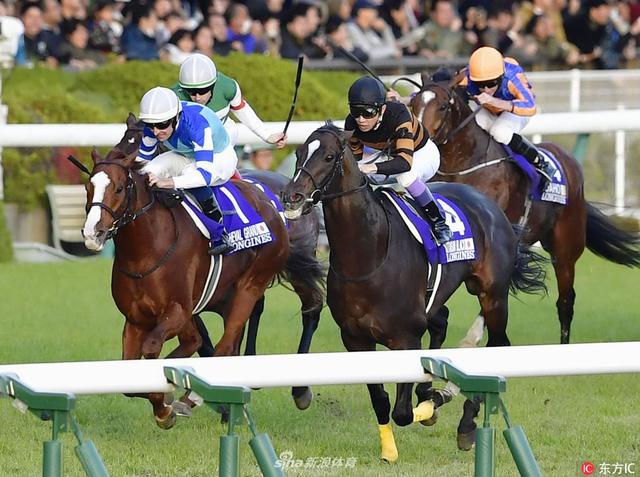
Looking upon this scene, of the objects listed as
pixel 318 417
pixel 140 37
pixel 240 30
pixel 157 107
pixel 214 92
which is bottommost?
pixel 240 30

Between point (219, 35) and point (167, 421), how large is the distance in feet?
27.7

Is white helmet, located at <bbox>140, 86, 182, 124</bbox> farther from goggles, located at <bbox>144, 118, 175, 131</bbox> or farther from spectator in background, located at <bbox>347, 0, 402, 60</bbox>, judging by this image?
spectator in background, located at <bbox>347, 0, 402, 60</bbox>

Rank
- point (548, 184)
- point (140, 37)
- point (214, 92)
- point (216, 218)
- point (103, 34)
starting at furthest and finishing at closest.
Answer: point (103, 34) → point (140, 37) → point (548, 184) → point (214, 92) → point (216, 218)

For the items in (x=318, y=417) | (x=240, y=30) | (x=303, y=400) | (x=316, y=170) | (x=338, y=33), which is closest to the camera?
(x=316, y=170)

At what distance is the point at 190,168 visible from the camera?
6543mm

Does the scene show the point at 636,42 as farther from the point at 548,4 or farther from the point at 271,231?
the point at 271,231

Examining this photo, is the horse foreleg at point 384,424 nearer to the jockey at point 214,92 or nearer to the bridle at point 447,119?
Result: the jockey at point 214,92

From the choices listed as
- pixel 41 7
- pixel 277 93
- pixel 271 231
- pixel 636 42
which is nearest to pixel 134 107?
pixel 277 93

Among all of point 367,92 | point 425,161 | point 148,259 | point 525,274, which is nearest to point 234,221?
point 148,259

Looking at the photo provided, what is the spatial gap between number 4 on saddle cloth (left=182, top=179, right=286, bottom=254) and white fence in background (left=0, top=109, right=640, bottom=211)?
2520mm

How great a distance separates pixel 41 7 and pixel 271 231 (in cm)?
749

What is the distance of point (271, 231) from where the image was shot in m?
7.07

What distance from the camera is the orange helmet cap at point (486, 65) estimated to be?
8375mm

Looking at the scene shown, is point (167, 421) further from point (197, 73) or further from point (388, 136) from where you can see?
point (197, 73)
